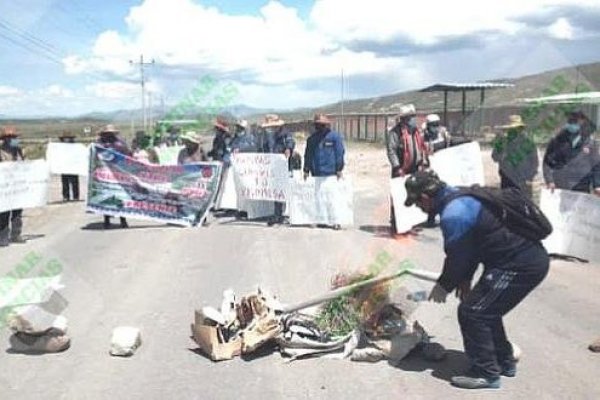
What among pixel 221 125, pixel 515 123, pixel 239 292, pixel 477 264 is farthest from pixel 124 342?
pixel 221 125

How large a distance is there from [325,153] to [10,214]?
5.63 m

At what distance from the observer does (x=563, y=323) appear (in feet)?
23.5

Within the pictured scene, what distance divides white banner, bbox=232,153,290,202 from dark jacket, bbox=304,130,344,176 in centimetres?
79

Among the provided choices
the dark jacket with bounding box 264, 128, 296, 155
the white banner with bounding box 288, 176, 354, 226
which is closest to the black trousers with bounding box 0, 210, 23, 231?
the dark jacket with bounding box 264, 128, 296, 155

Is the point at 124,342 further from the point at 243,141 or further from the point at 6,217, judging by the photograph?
the point at 243,141

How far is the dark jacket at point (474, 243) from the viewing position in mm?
5340

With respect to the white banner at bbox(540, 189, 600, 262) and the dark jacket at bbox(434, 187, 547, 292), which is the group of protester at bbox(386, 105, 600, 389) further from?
the white banner at bbox(540, 189, 600, 262)

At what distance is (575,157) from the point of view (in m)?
10.4

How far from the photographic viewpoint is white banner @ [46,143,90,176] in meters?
20.1

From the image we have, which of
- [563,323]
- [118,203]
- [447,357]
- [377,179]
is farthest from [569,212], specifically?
[377,179]

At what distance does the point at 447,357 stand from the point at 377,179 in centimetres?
1847

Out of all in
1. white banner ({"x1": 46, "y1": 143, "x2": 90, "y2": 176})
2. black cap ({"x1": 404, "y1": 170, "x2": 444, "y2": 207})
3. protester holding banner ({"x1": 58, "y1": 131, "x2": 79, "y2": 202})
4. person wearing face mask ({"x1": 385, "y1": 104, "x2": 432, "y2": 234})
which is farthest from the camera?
protester holding banner ({"x1": 58, "y1": 131, "x2": 79, "y2": 202})

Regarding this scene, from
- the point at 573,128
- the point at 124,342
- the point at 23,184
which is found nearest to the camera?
the point at 124,342

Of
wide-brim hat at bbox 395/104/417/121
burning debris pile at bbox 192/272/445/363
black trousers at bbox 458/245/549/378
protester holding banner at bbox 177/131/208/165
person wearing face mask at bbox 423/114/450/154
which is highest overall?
wide-brim hat at bbox 395/104/417/121
